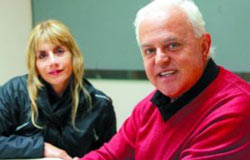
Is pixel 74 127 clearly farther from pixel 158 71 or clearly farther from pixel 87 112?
pixel 158 71

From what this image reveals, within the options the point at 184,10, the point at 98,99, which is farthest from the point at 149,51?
the point at 98,99

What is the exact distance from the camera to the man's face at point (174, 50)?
108 centimetres

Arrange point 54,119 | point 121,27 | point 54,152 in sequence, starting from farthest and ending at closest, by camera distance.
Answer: point 121,27
point 54,119
point 54,152

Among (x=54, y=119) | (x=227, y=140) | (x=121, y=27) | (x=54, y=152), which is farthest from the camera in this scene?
(x=121, y=27)

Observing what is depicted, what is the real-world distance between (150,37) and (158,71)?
0.12 m

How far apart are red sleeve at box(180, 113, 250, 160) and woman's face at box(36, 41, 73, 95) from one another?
3.46ft

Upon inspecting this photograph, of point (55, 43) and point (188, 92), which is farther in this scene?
point (55, 43)

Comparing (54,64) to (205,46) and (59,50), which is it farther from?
(205,46)

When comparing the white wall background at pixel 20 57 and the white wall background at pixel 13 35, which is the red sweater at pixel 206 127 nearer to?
the white wall background at pixel 20 57

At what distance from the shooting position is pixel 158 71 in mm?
1146

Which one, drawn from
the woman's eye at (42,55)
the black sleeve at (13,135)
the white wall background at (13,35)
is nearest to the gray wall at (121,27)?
the white wall background at (13,35)

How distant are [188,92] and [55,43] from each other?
967mm

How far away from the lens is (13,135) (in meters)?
1.84

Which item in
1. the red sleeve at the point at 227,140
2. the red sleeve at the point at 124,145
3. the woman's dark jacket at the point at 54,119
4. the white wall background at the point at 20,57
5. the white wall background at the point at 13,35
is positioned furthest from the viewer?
the white wall background at the point at 13,35
